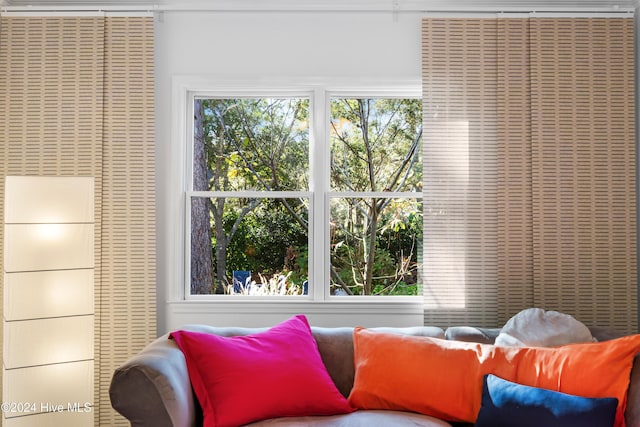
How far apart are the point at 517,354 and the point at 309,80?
1889 millimetres

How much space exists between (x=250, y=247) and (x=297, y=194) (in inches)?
17.0

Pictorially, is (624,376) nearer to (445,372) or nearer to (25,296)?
(445,372)

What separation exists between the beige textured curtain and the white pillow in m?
1.94

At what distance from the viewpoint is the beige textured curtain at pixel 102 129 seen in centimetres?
335

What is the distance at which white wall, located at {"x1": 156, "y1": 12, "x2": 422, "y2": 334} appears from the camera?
3.46m

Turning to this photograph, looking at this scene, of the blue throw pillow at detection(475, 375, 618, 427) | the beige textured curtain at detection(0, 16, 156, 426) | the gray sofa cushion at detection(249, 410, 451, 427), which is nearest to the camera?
the blue throw pillow at detection(475, 375, 618, 427)

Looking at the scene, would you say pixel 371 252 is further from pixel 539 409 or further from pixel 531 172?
pixel 539 409

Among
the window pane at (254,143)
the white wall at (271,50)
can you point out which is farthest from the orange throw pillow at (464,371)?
the window pane at (254,143)

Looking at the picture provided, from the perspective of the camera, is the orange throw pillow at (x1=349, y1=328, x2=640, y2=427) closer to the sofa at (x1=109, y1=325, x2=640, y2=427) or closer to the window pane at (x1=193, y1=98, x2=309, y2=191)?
the sofa at (x1=109, y1=325, x2=640, y2=427)

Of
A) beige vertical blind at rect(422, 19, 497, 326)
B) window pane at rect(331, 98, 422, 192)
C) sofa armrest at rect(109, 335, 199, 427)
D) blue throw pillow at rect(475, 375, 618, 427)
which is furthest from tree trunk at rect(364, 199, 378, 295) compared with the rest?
sofa armrest at rect(109, 335, 199, 427)

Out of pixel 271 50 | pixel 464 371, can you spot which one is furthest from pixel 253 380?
pixel 271 50

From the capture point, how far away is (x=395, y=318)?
343 centimetres

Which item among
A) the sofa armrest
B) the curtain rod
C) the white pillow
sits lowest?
the sofa armrest

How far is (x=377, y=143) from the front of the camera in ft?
11.8
